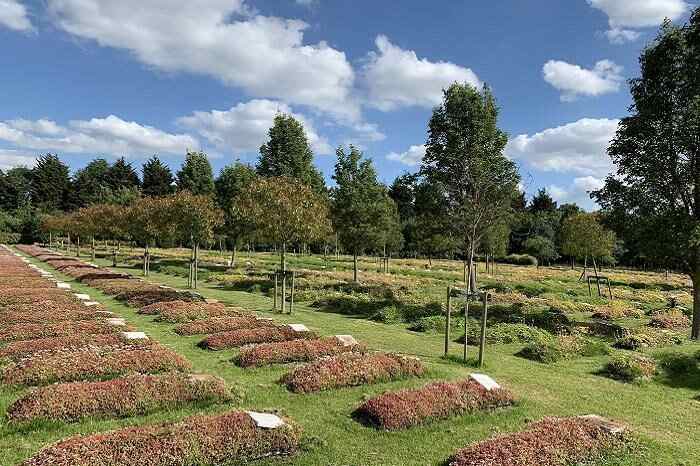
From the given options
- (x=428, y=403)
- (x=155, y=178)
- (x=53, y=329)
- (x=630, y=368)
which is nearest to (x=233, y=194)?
(x=53, y=329)

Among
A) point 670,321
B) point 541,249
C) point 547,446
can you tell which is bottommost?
point 670,321

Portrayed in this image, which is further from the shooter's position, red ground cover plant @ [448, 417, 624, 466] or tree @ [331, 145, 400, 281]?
tree @ [331, 145, 400, 281]

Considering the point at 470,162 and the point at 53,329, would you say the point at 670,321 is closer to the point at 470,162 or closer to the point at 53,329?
the point at 470,162

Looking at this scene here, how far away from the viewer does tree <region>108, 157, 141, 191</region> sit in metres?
136

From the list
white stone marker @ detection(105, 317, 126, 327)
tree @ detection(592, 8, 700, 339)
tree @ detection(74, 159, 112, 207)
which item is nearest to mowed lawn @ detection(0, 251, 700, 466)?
white stone marker @ detection(105, 317, 126, 327)

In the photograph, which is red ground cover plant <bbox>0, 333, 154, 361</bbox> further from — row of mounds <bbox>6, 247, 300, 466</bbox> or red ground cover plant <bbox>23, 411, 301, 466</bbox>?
red ground cover plant <bbox>23, 411, 301, 466</bbox>

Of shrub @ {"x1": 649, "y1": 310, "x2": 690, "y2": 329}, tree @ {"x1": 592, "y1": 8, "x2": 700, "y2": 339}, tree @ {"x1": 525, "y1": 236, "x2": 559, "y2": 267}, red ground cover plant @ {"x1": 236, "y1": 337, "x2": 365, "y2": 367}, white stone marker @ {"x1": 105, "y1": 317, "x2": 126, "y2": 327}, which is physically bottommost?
shrub @ {"x1": 649, "y1": 310, "x2": 690, "y2": 329}

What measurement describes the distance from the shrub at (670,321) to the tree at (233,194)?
36.0 metres

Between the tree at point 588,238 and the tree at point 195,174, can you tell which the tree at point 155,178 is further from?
the tree at point 588,238

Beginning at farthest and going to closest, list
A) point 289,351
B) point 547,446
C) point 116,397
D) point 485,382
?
point 289,351 < point 485,382 < point 116,397 < point 547,446

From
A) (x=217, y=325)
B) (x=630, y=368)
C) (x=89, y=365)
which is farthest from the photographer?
(x=217, y=325)

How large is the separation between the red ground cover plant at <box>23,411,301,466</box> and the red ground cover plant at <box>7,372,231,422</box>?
5.28 ft

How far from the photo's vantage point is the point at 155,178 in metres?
132

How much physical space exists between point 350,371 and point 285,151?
44994mm
